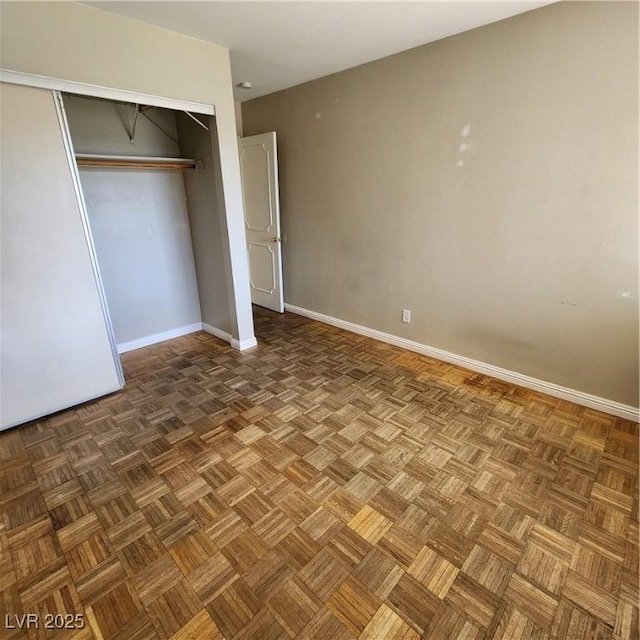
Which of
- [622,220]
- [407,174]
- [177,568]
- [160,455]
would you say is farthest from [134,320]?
[622,220]

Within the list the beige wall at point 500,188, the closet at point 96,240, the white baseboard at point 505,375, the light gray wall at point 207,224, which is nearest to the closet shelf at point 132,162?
the closet at point 96,240

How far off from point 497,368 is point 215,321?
107 inches

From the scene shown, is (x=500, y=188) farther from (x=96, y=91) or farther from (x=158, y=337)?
(x=158, y=337)

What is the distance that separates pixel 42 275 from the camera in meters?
2.25

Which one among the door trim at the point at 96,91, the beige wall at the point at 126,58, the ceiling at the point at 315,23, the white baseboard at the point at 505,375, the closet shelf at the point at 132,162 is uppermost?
the ceiling at the point at 315,23

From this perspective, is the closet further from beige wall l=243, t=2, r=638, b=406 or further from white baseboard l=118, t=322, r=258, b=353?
beige wall l=243, t=2, r=638, b=406

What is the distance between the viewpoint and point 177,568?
1.45m

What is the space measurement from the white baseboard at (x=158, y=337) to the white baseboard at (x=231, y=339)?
15 cm

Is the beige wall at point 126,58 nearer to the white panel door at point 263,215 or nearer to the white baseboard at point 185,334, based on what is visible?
the white baseboard at point 185,334

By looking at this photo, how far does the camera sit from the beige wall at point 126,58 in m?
1.94

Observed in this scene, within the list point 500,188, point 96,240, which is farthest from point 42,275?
point 500,188

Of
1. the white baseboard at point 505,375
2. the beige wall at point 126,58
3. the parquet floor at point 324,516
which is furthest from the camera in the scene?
the white baseboard at point 505,375

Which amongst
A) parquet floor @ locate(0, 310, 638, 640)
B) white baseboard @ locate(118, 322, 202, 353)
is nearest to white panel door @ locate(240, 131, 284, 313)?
white baseboard @ locate(118, 322, 202, 353)

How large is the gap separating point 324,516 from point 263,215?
133 inches
